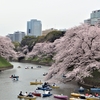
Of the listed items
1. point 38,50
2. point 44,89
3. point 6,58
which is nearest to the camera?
point 44,89

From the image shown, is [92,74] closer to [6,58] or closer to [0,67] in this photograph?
[0,67]

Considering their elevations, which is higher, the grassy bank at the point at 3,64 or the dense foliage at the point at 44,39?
the dense foliage at the point at 44,39

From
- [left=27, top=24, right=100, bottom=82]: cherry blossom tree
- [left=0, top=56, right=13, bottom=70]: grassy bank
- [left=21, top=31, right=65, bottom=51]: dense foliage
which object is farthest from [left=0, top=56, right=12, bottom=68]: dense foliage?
[left=21, top=31, right=65, bottom=51]: dense foliage

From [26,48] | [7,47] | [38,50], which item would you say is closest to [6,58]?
[7,47]

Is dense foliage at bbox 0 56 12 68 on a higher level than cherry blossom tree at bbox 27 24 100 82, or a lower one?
lower

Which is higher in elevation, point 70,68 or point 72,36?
point 72,36

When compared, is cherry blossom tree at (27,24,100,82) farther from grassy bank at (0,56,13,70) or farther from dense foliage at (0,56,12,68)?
dense foliage at (0,56,12,68)

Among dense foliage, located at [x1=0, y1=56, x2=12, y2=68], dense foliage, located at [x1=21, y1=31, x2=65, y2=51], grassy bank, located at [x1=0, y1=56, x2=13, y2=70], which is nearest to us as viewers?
grassy bank, located at [x1=0, y1=56, x2=13, y2=70]

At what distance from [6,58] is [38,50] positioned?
3026cm

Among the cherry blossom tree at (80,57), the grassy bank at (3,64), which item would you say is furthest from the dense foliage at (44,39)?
the cherry blossom tree at (80,57)

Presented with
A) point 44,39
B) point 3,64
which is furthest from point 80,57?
point 44,39

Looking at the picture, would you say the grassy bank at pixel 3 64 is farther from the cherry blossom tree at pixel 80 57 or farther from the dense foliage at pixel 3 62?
the cherry blossom tree at pixel 80 57

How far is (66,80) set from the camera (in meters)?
37.2

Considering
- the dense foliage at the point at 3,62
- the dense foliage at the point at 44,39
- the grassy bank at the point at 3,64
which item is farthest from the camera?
the dense foliage at the point at 44,39
